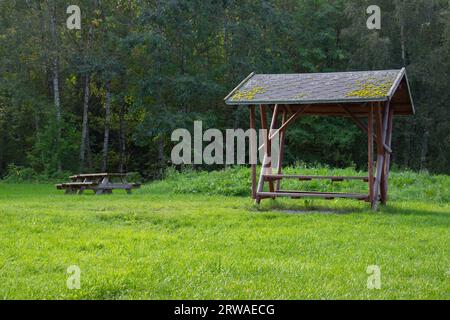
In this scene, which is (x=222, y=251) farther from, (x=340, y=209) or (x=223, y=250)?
(x=340, y=209)

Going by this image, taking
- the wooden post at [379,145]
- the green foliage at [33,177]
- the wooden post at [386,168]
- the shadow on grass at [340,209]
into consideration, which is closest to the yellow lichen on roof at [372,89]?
the wooden post at [379,145]

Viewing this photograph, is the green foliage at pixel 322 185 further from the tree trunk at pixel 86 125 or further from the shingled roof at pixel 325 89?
the tree trunk at pixel 86 125

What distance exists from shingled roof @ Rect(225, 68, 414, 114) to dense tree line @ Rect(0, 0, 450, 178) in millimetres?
15033

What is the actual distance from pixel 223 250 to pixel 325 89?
6860mm

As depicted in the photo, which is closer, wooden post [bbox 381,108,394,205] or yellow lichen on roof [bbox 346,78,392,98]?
yellow lichen on roof [bbox 346,78,392,98]

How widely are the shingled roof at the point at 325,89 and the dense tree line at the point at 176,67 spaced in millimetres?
15033

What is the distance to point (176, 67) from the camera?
33.4 metres

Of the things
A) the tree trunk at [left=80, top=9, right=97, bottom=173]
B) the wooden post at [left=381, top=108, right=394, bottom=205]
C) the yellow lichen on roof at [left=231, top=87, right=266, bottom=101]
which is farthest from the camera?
Result: the tree trunk at [left=80, top=9, right=97, bottom=173]

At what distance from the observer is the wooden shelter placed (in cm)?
1412

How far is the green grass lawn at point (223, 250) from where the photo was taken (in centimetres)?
672

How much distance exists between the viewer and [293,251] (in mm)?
9039

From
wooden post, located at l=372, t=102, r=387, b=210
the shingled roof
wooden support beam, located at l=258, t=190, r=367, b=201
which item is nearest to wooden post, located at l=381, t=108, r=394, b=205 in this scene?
wooden post, located at l=372, t=102, r=387, b=210

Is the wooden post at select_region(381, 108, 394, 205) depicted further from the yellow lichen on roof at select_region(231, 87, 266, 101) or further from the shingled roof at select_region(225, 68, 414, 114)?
the yellow lichen on roof at select_region(231, 87, 266, 101)
